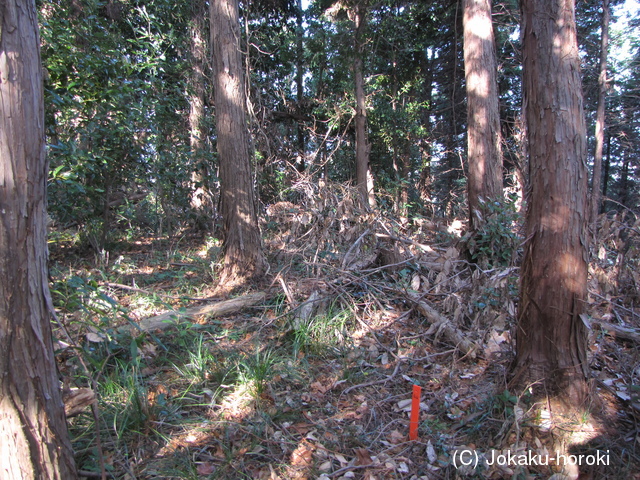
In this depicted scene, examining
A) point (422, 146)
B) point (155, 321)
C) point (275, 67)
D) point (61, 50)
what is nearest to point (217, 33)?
point (61, 50)

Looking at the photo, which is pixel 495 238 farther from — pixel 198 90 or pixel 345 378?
pixel 198 90

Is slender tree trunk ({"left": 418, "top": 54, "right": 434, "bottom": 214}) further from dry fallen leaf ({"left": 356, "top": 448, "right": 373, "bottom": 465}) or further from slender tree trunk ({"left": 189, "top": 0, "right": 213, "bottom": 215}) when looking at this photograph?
dry fallen leaf ({"left": 356, "top": 448, "right": 373, "bottom": 465})

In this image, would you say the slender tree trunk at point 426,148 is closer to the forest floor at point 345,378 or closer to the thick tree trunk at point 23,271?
the forest floor at point 345,378

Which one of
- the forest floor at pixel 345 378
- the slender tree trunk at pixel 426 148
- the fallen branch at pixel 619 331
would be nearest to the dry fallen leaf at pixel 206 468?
the forest floor at pixel 345 378

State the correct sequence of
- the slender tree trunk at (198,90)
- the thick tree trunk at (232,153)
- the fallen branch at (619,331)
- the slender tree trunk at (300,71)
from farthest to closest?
the slender tree trunk at (300,71), the slender tree trunk at (198,90), the thick tree trunk at (232,153), the fallen branch at (619,331)

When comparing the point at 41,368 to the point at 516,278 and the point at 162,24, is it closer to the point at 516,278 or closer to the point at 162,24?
the point at 516,278

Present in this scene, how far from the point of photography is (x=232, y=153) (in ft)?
19.6

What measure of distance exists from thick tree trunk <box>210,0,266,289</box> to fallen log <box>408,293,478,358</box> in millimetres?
2537

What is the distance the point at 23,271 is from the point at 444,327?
3.71 metres

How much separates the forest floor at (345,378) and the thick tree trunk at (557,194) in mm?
379

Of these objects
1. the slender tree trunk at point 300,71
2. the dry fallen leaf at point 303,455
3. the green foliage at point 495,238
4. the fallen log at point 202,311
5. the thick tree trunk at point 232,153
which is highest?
the slender tree trunk at point 300,71

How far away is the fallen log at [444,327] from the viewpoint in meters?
3.82

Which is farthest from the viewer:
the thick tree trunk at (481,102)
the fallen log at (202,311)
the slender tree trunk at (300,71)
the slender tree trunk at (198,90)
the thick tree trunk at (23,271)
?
the slender tree trunk at (300,71)

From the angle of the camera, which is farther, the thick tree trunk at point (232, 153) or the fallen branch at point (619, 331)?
the thick tree trunk at point (232, 153)
